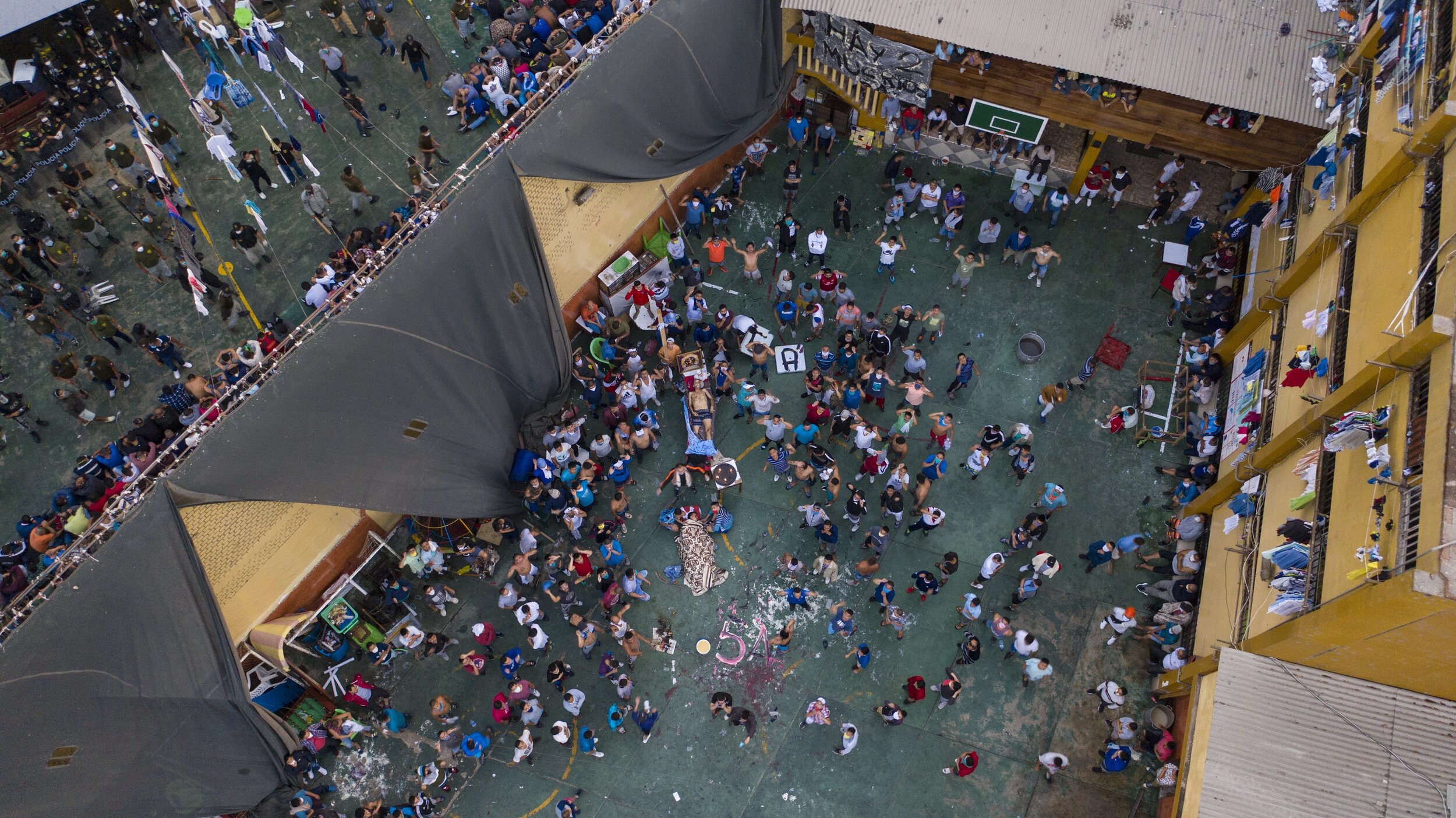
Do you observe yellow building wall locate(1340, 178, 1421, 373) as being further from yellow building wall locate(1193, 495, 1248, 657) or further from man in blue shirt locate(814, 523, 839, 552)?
man in blue shirt locate(814, 523, 839, 552)

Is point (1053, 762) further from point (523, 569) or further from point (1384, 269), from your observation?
point (523, 569)

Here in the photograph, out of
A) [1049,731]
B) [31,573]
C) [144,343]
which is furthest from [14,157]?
[1049,731]

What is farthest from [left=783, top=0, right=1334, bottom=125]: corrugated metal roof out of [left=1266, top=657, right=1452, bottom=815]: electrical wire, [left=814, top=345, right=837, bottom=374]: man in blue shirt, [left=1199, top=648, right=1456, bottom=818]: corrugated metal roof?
[left=1199, top=648, right=1456, bottom=818]: corrugated metal roof

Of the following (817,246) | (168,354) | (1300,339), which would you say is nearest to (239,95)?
(168,354)

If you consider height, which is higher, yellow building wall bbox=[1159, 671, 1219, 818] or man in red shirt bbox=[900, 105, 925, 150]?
man in red shirt bbox=[900, 105, 925, 150]

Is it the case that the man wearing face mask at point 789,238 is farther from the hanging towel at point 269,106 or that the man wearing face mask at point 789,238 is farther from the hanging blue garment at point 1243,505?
the hanging towel at point 269,106

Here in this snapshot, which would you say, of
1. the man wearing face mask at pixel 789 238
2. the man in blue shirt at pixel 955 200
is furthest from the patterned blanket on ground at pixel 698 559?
the man in blue shirt at pixel 955 200
